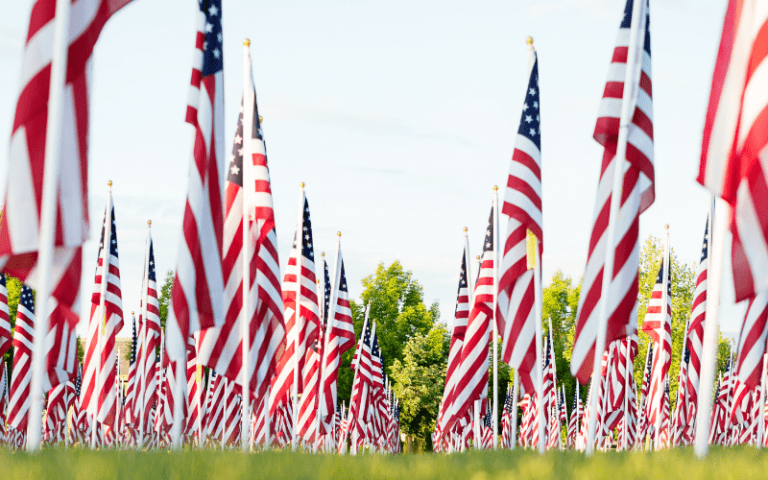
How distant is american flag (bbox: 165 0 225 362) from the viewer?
10562 mm

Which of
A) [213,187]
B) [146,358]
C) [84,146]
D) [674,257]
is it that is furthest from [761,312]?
[674,257]

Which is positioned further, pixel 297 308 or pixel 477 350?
pixel 477 350

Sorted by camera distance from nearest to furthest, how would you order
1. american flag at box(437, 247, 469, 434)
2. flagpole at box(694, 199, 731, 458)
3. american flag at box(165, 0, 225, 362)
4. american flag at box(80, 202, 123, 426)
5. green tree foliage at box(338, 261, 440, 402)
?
flagpole at box(694, 199, 731, 458)
american flag at box(165, 0, 225, 362)
american flag at box(437, 247, 469, 434)
american flag at box(80, 202, 123, 426)
green tree foliage at box(338, 261, 440, 402)

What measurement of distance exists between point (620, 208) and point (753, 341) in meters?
7.40

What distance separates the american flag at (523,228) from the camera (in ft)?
45.6

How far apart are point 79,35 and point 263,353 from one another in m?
8.57

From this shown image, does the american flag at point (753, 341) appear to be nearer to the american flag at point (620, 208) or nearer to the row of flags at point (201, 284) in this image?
the american flag at point (620, 208)

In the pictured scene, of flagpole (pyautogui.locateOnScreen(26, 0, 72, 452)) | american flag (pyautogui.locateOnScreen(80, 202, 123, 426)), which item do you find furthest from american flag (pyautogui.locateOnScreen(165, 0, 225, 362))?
american flag (pyautogui.locateOnScreen(80, 202, 123, 426))

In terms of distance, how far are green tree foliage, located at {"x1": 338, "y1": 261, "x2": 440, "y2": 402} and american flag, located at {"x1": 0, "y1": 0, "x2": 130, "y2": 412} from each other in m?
54.1

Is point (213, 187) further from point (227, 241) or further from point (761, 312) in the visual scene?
point (761, 312)

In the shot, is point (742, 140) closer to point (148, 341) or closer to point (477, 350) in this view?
point (477, 350)

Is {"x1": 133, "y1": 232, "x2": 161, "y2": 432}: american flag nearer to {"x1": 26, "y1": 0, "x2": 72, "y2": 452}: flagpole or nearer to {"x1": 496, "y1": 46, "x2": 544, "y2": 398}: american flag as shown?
{"x1": 496, "y1": 46, "x2": 544, "y2": 398}: american flag

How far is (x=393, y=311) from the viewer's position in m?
65.7

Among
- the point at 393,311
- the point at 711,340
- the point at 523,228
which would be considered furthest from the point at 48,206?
the point at 393,311
